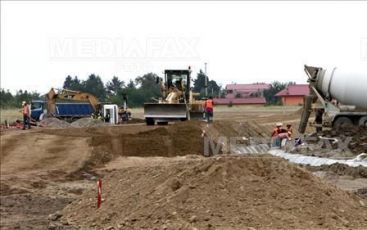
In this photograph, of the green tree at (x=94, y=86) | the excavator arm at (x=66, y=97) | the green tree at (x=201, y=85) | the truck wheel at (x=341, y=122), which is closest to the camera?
the truck wheel at (x=341, y=122)

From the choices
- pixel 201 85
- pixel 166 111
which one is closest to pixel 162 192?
pixel 166 111

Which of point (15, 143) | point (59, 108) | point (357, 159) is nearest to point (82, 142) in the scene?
point (15, 143)

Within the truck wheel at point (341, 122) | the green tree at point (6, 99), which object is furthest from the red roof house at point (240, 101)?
the truck wheel at point (341, 122)

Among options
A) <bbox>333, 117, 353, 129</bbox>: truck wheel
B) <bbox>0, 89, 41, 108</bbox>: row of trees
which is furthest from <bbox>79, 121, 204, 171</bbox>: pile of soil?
<bbox>0, 89, 41, 108</bbox>: row of trees

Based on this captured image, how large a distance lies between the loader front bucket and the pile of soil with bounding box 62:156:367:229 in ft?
56.0

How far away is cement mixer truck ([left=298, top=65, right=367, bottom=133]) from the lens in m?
19.6

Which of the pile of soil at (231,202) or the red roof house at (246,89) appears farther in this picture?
the red roof house at (246,89)

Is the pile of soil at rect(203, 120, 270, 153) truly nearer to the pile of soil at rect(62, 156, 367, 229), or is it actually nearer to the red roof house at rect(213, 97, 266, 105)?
the pile of soil at rect(62, 156, 367, 229)

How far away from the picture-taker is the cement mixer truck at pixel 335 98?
A: 19569 mm

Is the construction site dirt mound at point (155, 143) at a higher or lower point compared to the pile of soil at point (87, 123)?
higher

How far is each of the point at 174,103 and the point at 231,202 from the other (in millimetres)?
19304

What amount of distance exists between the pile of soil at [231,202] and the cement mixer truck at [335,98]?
11.1 metres

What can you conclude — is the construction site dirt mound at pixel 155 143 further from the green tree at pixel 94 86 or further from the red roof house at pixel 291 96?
the green tree at pixel 94 86

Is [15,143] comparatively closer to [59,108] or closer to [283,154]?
[283,154]
